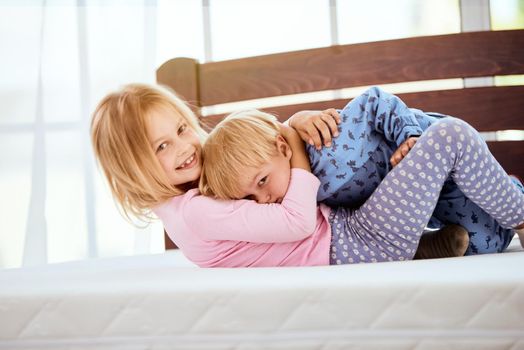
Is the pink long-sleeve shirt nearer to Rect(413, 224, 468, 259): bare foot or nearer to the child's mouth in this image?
the child's mouth

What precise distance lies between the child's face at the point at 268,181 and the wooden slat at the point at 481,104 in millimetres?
717

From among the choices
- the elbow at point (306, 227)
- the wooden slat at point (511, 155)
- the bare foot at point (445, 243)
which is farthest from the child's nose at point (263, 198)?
the wooden slat at point (511, 155)

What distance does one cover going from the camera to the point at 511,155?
1710mm

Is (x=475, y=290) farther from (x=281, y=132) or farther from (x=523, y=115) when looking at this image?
(x=523, y=115)

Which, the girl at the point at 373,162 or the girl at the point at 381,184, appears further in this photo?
the girl at the point at 373,162

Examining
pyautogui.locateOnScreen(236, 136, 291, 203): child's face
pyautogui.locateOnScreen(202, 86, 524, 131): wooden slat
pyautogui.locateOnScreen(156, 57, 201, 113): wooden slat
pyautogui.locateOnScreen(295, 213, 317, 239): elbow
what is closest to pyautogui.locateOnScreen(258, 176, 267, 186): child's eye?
pyautogui.locateOnScreen(236, 136, 291, 203): child's face

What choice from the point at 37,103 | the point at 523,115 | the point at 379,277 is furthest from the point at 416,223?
the point at 37,103

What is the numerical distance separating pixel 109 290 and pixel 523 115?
1.41 m

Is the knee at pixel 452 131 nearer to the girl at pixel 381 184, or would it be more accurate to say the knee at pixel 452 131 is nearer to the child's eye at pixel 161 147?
the girl at pixel 381 184

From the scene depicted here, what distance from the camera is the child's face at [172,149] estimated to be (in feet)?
3.74

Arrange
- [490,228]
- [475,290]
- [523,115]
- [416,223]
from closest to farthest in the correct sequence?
1. [475,290]
2. [416,223]
3. [490,228]
4. [523,115]

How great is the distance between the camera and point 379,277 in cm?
76

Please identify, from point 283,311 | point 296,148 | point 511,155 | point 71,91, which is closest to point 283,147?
point 296,148

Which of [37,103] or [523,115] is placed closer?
[523,115]
